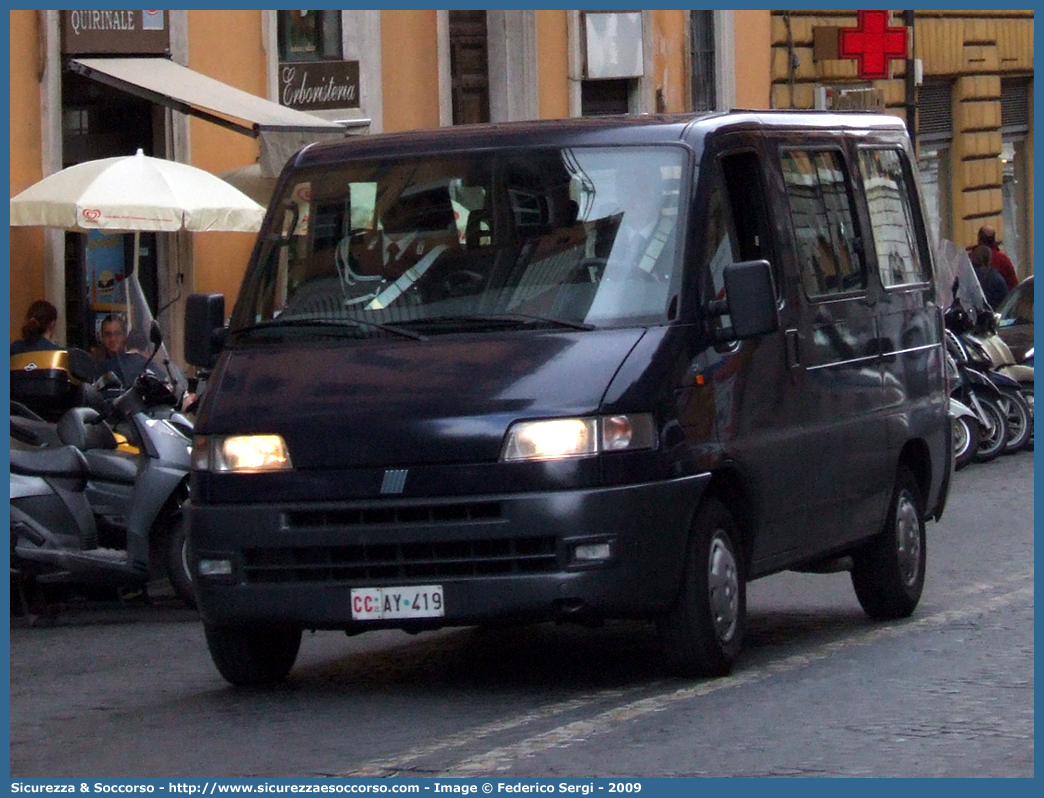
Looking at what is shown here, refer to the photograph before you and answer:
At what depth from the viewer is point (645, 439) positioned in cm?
824

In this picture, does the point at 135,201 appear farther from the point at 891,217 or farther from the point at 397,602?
the point at 397,602

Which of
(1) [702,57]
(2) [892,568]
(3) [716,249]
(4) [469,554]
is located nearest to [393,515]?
(4) [469,554]

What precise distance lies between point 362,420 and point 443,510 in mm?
424

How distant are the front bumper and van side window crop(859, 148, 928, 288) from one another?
277 centimetres

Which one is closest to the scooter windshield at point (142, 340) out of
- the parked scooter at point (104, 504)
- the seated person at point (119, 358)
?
the seated person at point (119, 358)

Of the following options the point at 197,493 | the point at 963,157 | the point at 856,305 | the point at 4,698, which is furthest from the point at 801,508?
the point at 963,157

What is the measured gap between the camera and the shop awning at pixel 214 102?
18328 mm

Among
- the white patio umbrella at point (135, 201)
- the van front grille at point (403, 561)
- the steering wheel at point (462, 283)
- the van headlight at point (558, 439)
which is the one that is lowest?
the van front grille at point (403, 561)

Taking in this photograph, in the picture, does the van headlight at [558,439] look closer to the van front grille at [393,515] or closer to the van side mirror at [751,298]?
the van front grille at [393,515]

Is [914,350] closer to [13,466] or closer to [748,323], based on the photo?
[748,323]

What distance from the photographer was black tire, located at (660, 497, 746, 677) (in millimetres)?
8445

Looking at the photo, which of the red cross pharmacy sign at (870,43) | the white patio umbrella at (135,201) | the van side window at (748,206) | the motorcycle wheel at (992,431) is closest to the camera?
the van side window at (748,206)

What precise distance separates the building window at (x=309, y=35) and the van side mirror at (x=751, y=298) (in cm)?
1403

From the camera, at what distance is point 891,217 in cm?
1112
